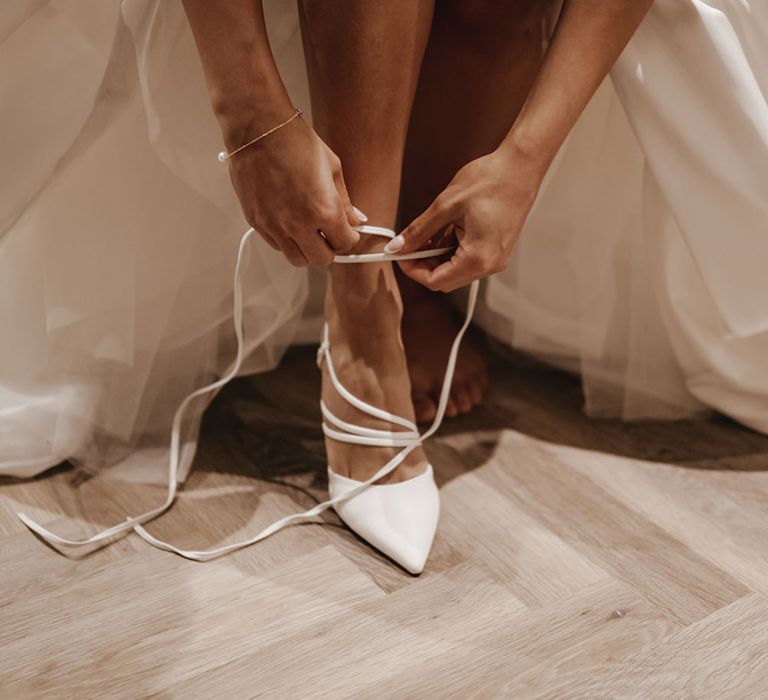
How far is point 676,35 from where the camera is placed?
28.7 inches

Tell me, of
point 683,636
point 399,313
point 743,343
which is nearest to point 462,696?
point 683,636

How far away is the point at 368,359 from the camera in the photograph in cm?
73

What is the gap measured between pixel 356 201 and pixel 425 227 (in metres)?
0.07

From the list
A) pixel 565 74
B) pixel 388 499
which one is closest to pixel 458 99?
pixel 565 74

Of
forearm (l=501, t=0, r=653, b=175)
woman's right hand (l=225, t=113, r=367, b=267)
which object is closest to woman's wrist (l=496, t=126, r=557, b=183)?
forearm (l=501, t=0, r=653, b=175)

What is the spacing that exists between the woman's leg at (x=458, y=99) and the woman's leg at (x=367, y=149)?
0.31ft

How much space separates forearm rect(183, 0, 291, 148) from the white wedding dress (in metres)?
0.10

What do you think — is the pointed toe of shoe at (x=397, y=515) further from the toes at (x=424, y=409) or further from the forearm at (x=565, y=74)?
the forearm at (x=565, y=74)

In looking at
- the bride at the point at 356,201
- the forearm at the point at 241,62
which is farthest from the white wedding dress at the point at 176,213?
the forearm at the point at 241,62

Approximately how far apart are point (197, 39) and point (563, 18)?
0.27 m

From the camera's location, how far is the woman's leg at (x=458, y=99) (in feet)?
2.48

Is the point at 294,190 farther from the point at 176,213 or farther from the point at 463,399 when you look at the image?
the point at 463,399

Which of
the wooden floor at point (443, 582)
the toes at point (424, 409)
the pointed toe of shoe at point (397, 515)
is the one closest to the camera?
the wooden floor at point (443, 582)

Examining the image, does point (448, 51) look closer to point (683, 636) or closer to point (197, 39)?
point (197, 39)
